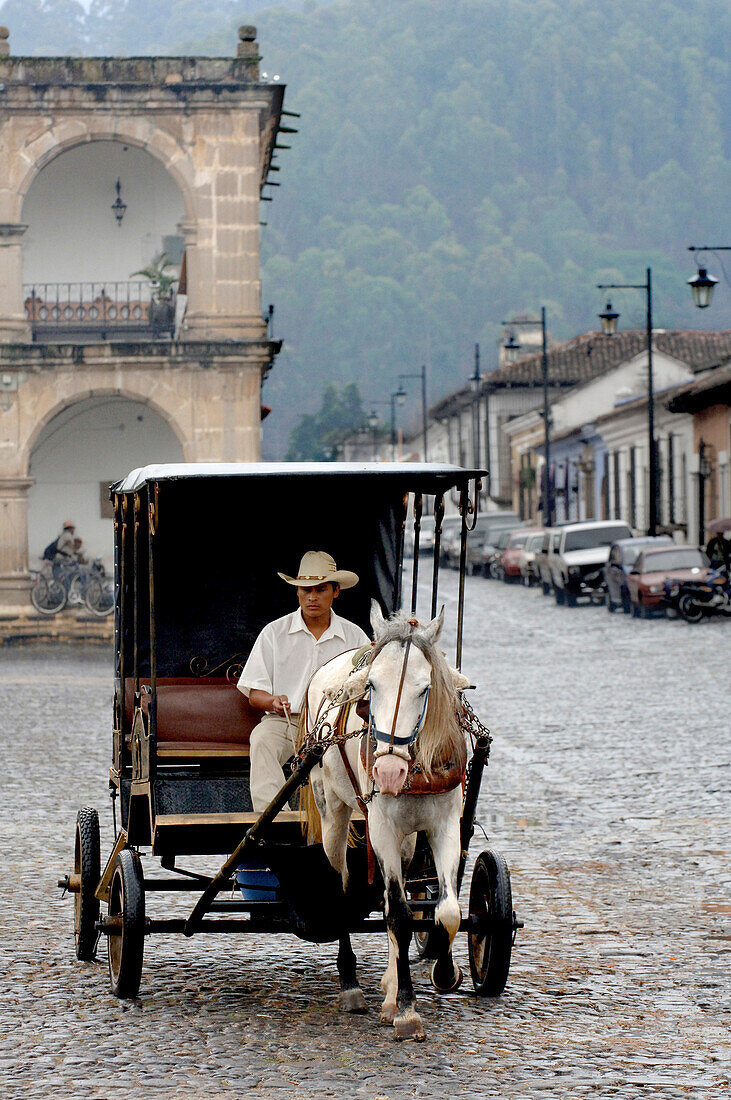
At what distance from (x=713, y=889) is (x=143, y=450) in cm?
3012

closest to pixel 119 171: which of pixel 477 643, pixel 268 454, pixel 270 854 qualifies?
pixel 477 643

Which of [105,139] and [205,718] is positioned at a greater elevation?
[105,139]

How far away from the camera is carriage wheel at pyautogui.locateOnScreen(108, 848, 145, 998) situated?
21.4ft

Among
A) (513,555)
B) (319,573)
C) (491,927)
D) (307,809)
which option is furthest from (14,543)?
(491,927)

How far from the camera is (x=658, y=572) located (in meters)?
33.7

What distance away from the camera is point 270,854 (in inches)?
262

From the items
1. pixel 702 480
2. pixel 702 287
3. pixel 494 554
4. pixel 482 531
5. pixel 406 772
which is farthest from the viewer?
pixel 482 531

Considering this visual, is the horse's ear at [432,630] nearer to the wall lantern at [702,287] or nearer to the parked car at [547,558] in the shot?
the wall lantern at [702,287]

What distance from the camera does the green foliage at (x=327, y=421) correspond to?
155 m

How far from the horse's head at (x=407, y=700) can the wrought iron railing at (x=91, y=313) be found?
1203 inches

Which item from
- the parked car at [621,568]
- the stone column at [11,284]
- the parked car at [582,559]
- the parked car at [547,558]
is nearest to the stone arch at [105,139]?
the stone column at [11,284]

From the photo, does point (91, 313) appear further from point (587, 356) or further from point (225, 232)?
point (587, 356)

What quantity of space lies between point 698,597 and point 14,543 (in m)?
13.5

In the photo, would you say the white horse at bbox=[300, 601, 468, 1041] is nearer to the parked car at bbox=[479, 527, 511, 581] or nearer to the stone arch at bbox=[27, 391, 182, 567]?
the stone arch at bbox=[27, 391, 182, 567]
